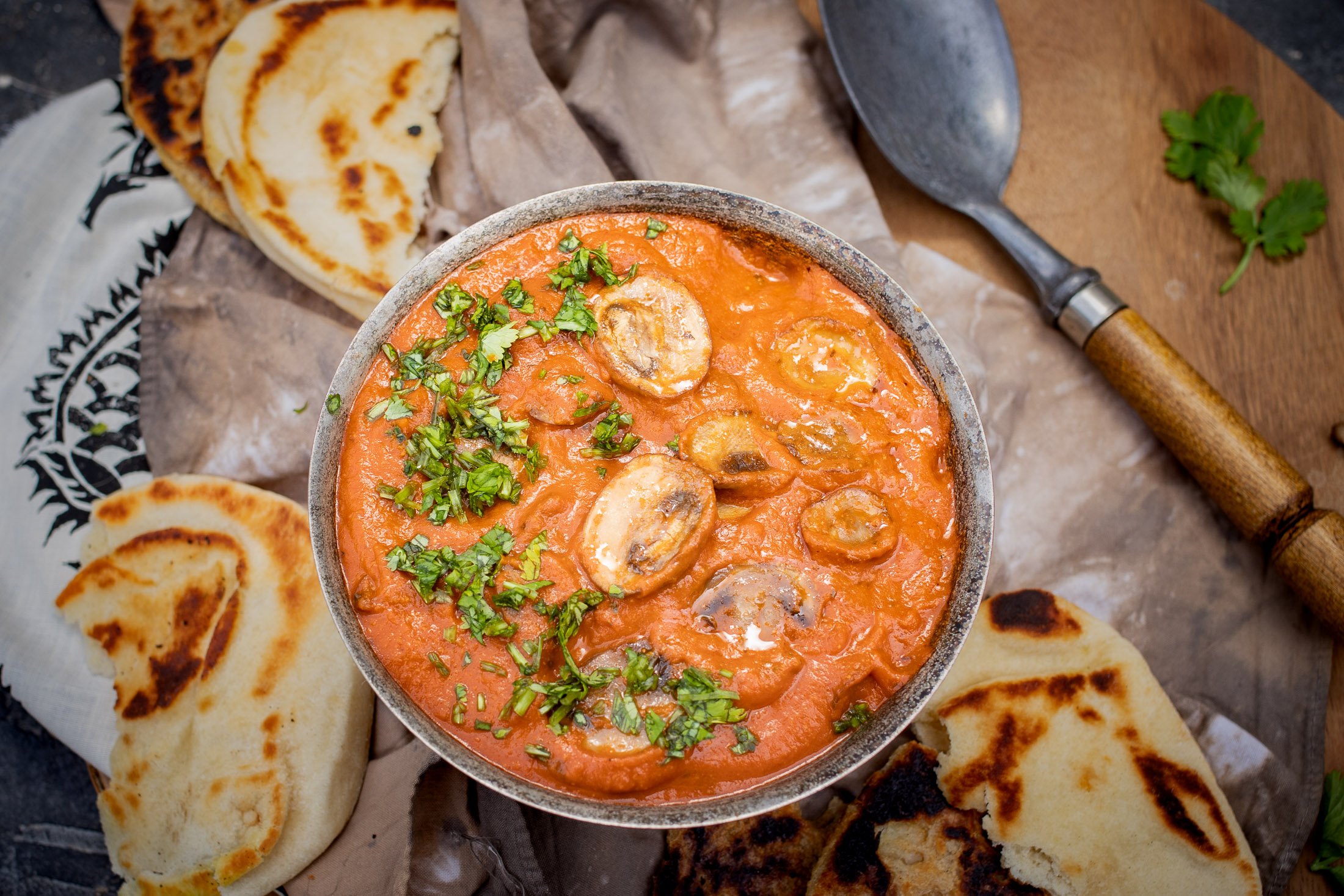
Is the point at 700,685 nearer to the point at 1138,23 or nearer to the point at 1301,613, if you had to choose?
the point at 1301,613

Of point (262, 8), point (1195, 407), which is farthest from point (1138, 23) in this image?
point (262, 8)

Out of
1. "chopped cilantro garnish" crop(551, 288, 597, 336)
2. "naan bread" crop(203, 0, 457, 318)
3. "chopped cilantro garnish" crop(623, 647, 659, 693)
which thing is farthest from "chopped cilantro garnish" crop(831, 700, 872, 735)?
"naan bread" crop(203, 0, 457, 318)

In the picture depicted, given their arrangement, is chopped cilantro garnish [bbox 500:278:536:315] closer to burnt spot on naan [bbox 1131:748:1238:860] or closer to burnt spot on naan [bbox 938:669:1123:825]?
burnt spot on naan [bbox 938:669:1123:825]

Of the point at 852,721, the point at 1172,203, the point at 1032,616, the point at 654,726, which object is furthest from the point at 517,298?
the point at 1172,203

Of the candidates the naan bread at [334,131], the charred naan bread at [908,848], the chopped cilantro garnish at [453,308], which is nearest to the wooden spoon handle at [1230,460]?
the charred naan bread at [908,848]

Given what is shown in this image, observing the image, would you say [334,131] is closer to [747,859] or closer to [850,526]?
[850,526]

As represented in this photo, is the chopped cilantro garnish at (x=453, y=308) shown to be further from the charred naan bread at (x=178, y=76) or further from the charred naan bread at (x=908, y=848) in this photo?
the charred naan bread at (x=908, y=848)
